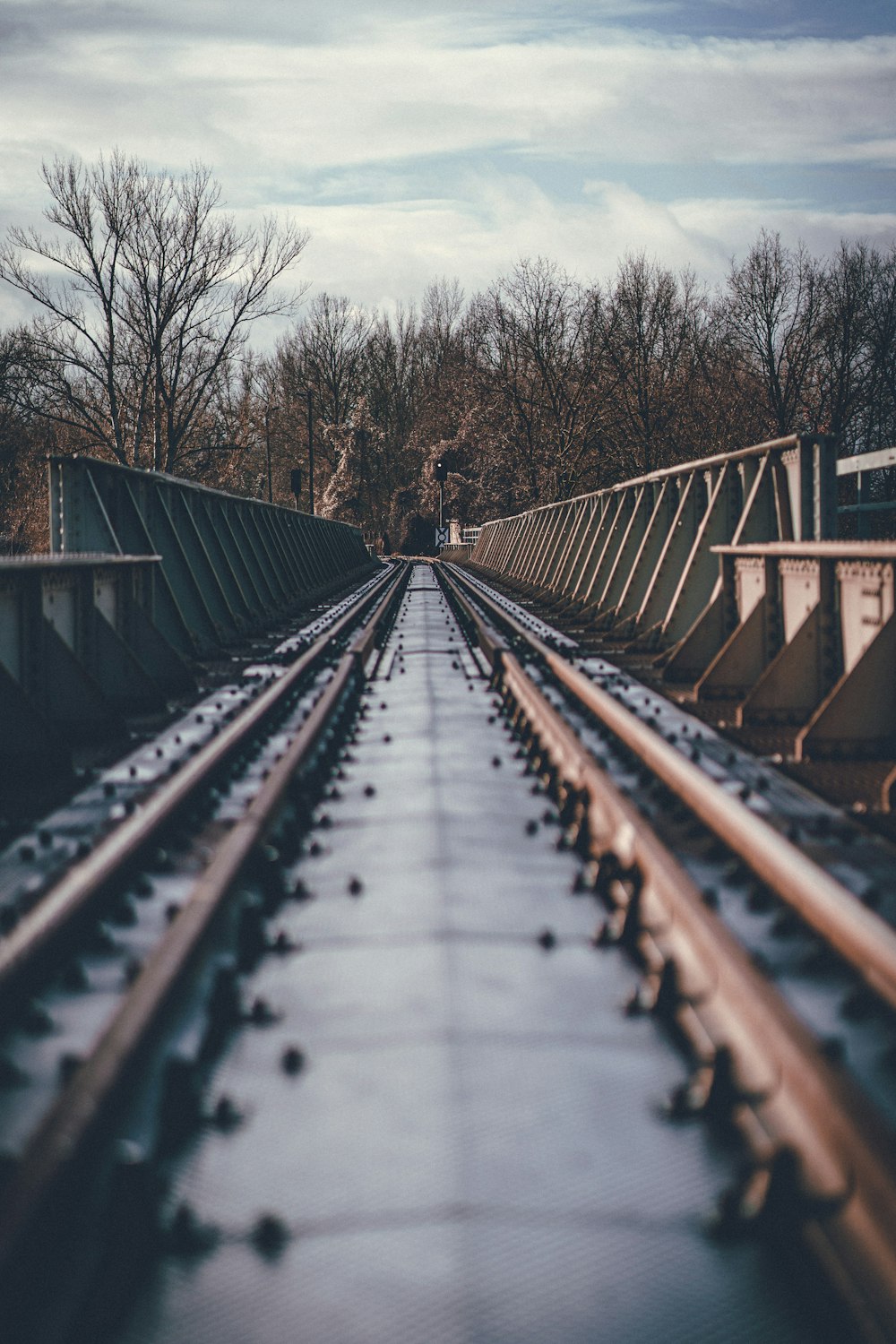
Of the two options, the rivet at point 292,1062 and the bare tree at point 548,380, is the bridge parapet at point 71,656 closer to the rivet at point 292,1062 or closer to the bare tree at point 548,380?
the rivet at point 292,1062

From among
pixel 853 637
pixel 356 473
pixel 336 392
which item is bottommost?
pixel 853 637

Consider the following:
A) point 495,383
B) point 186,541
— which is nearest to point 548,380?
point 495,383

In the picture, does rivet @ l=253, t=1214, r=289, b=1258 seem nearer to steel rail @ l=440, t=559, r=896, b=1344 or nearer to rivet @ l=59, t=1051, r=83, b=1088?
rivet @ l=59, t=1051, r=83, b=1088

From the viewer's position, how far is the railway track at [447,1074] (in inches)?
86.5

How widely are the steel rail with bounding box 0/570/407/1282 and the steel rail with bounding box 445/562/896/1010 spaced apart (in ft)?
5.74

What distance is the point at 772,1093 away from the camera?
273 cm

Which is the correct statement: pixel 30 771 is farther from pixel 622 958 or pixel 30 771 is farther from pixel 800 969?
pixel 800 969

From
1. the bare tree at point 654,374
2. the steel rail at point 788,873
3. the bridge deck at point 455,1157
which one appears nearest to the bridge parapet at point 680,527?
the steel rail at point 788,873

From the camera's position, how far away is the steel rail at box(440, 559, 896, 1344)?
Answer: 216cm

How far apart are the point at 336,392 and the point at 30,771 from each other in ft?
253

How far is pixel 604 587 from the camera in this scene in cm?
1769

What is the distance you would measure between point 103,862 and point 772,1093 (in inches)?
97.6

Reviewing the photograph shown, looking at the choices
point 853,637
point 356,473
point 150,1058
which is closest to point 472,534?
point 356,473

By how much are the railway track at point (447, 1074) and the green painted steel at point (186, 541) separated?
4.73 metres
